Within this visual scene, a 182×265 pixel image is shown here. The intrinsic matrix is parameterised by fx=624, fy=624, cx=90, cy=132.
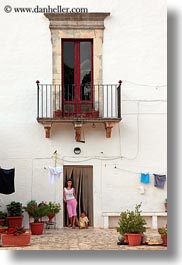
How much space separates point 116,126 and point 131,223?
1094 mm

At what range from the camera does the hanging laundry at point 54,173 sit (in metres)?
6.29

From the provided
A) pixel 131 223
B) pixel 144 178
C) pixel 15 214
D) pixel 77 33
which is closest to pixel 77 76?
pixel 77 33

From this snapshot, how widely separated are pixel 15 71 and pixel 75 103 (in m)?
0.74

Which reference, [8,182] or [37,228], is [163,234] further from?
[8,182]

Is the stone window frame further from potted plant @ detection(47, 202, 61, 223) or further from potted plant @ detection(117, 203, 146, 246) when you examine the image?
potted plant @ detection(117, 203, 146, 246)

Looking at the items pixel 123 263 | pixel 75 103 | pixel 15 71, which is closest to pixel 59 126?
pixel 75 103

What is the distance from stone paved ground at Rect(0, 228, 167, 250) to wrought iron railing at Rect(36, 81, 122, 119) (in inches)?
48.2

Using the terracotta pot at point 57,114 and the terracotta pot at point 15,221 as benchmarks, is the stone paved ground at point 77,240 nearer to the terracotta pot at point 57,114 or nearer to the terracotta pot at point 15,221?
the terracotta pot at point 15,221

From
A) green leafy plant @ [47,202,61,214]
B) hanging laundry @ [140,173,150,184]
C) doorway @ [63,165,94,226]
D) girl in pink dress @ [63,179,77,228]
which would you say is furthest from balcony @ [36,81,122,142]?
green leafy plant @ [47,202,61,214]

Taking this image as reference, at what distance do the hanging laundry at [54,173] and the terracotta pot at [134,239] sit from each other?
3.36 ft

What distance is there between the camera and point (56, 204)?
246 inches

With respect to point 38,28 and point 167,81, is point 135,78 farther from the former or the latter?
point 38,28

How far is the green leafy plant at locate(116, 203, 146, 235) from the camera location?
5.86 metres

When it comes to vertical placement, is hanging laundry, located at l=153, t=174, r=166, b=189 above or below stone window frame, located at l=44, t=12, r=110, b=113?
below
